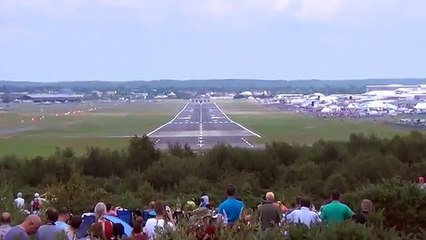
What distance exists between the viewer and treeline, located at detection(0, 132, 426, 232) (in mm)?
32781

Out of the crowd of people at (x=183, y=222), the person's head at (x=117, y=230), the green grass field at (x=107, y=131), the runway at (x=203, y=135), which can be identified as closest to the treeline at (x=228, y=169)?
the runway at (x=203, y=135)

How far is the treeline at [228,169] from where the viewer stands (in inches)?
1291

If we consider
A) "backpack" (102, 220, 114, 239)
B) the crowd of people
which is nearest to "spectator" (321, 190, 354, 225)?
the crowd of people

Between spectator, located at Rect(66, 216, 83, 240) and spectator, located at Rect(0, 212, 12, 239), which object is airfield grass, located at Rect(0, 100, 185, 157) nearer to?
spectator, located at Rect(0, 212, 12, 239)

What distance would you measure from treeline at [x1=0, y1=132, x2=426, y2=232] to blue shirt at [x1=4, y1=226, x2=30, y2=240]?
16.7 m

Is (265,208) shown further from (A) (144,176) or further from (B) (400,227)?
(A) (144,176)

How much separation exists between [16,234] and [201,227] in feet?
7.92

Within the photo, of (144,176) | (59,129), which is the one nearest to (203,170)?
(144,176)

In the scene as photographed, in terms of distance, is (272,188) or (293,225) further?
(272,188)

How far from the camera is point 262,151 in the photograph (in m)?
42.3

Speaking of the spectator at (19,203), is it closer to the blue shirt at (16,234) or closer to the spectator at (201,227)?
the blue shirt at (16,234)

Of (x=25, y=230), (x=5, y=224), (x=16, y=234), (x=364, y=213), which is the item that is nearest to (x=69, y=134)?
(x=5, y=224)

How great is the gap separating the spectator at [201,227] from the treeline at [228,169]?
57.2ft

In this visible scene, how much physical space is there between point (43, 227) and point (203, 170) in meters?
28.3
